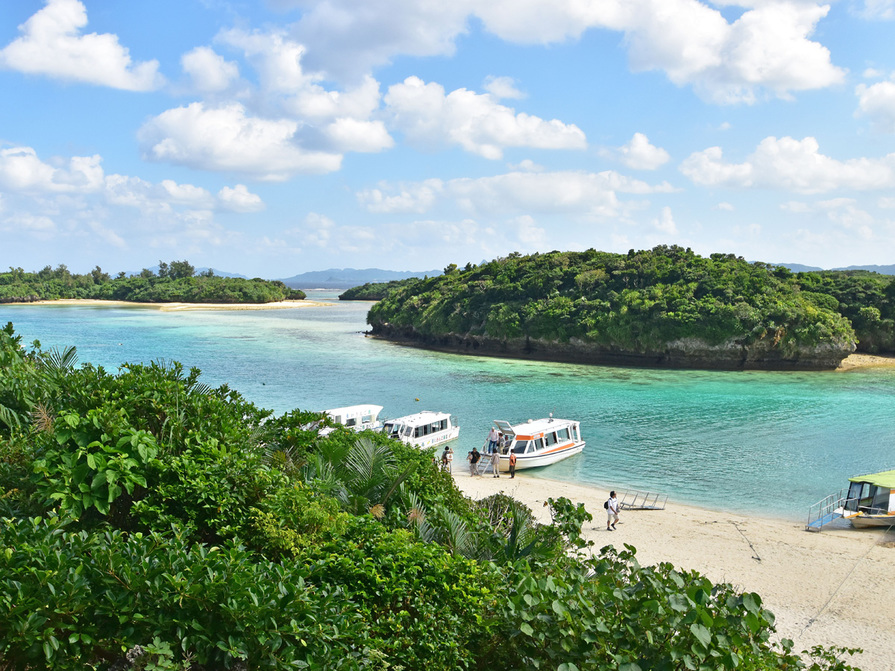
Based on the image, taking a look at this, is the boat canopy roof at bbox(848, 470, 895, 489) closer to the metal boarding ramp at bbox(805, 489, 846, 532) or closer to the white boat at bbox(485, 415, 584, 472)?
the metal boarding ramp at bbox(805, 489, 846, 532)

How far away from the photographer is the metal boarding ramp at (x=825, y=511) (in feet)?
67.6

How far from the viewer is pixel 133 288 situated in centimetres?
16488

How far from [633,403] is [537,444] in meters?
15.3

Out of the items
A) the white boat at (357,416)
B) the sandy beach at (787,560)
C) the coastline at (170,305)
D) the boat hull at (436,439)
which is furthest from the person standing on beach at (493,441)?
the coastline at (170,305)

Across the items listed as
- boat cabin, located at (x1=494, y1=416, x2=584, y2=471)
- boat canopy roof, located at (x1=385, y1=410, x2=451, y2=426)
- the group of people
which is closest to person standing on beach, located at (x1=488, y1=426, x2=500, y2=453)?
boat cabin, located at (x1=494, y1=416, x2=584, y2=471)

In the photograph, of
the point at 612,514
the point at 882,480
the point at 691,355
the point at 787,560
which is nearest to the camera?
the point at 787,560

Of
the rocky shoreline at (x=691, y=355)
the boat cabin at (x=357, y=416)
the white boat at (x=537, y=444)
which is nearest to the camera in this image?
the white boat at (x=537, y=444)

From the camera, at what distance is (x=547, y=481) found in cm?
2623

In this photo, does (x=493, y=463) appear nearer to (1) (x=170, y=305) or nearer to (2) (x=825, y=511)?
(2) (x=825, y=511)

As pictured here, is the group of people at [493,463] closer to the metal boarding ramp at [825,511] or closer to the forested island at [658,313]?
the metal boarding ramp at [825,511]

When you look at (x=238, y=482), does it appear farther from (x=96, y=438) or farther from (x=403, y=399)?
(x=403, y=399)

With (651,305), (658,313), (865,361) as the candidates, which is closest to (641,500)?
(658,313)

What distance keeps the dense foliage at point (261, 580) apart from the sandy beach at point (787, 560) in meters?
8.05

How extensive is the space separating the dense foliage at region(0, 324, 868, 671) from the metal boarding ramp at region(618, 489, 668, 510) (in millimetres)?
Answer: 14590
